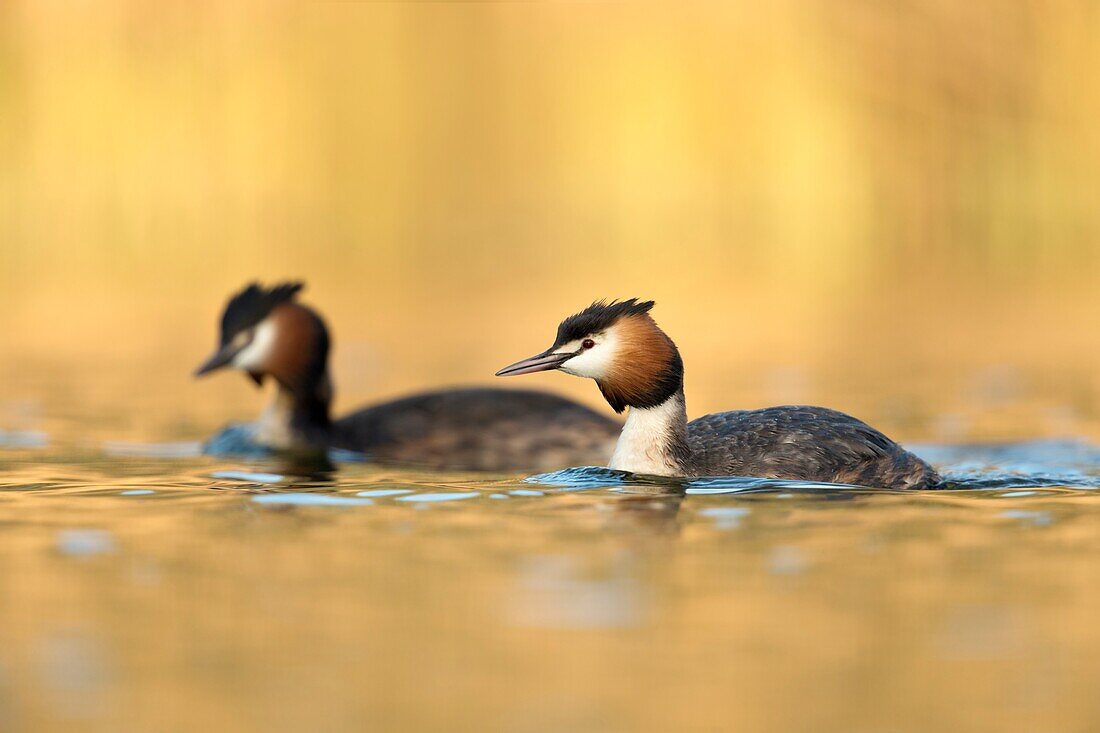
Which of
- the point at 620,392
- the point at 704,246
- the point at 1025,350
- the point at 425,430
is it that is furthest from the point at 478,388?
the point at 704,246

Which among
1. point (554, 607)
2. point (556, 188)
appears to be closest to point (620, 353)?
point (554, 607)

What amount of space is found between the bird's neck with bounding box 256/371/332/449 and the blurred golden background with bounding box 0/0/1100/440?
2147 mm

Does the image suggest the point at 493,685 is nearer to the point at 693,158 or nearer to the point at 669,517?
the point at 669,517

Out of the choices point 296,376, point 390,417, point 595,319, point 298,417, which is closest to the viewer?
point 595,319

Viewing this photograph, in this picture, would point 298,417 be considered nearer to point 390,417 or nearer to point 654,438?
point 390,417

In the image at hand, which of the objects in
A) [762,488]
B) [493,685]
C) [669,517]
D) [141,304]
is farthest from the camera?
[141,304]

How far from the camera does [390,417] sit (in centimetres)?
1059

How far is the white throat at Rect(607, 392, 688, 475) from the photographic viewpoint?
8.32 meters

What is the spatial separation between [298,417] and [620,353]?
132 inches

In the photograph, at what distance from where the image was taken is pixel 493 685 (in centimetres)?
487

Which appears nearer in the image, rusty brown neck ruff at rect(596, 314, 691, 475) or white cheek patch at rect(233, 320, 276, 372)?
rusty brown neck ruff at rect(596, 314, 691, 475)

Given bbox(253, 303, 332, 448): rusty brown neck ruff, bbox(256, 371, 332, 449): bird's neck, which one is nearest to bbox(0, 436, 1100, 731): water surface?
bbox(256, 371, 332, 449): bird's neck

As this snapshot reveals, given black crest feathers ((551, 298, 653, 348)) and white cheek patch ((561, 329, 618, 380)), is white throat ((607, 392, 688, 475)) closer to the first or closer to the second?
white cheek patch ((561, 329, 618, 380))

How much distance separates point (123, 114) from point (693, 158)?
1058 cm
